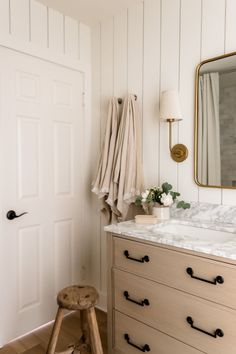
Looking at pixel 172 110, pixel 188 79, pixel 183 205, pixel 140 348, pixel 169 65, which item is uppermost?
pixel 169 65

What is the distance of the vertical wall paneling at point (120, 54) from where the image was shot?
7.55ft

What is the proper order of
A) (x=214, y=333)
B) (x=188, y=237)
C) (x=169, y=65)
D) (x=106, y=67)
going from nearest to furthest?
(x=214, y=333)
(x=188, y=237)
(x=169, y=65)
(x=106, y=67)

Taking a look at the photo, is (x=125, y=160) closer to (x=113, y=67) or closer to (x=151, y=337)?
(x=113, y=67)

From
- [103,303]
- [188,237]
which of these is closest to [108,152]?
[188,237]

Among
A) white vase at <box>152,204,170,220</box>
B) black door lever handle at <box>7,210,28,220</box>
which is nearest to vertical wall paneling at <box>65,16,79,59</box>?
black door lever handle at <box>7,210,28,220</box>

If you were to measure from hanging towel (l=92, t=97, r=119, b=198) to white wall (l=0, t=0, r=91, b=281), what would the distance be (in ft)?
1.27

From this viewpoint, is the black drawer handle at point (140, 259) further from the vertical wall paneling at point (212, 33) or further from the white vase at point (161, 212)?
the vertical wall paneling at point (212, 33)

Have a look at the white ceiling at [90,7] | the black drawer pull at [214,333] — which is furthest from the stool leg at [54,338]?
the white ceiling at [90,7]

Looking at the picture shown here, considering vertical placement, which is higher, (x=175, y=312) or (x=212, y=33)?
(x=212, y=33)

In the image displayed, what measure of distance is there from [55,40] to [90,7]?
0.37 m

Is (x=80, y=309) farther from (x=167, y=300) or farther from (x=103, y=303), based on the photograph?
(x=103, y=303)

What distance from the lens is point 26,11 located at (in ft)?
6.91

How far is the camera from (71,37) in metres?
2.43

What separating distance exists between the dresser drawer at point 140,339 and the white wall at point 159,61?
2.72ft
